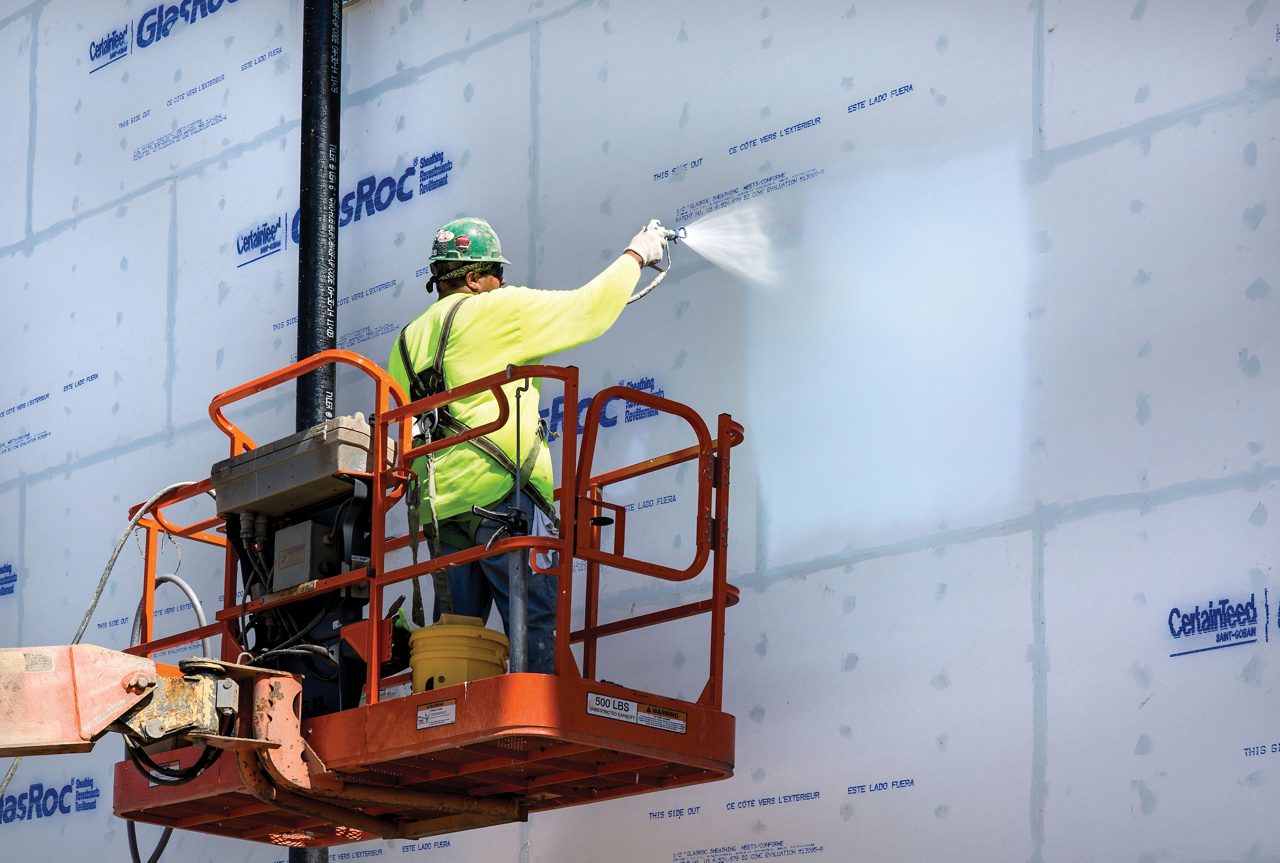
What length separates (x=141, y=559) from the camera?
11453 mm

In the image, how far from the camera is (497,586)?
23.1 ft

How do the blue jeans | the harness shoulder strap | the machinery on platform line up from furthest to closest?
1. the harness shoulder strap
2. the blue jeans
3. the machinery on platform

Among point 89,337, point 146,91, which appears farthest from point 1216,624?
point 146,91

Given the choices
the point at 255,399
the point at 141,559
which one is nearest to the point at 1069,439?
the point at 255,399

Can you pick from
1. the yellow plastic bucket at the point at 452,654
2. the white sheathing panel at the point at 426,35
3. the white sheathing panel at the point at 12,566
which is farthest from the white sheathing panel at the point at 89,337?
the yellow plastic bucket at the point at 452,654

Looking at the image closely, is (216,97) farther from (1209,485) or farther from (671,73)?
(1209,485)

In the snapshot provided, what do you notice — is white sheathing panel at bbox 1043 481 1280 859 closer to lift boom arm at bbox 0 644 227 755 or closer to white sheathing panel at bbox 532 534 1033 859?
white sheathing panel at bbox 532 534 1033 859

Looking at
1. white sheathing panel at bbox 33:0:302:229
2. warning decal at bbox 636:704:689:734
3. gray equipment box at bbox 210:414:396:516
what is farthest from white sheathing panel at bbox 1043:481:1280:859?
white sheathing panel at bbox 33:0:302:229

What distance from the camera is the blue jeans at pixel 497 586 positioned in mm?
6859

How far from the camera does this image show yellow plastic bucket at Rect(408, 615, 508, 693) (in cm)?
666

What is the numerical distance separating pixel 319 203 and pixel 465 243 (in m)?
3.29

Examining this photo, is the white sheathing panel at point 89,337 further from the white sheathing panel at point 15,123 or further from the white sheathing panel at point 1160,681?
the white sheathing panel at point 1160,681

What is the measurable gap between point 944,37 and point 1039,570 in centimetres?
244

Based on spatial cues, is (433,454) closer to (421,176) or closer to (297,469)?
(297,469)
